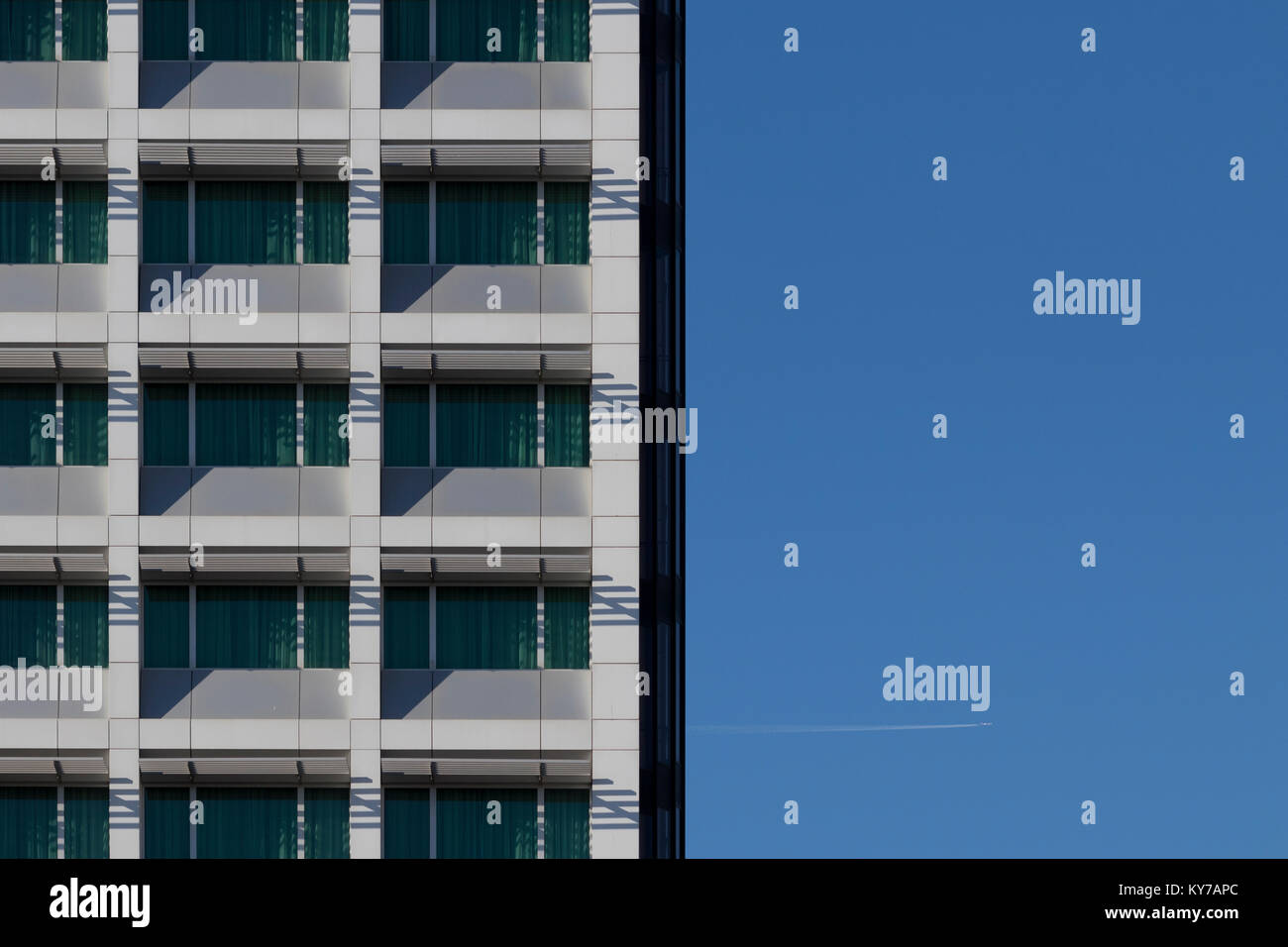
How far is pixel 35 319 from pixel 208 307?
3156 millimetres

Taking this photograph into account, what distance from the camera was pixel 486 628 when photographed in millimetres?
36312

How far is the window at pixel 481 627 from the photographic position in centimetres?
3609

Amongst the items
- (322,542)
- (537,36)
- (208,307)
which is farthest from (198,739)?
(537,36)

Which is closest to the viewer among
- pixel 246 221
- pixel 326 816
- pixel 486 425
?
pixel 326 816

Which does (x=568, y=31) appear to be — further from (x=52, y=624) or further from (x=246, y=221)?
(x=52, y=624)

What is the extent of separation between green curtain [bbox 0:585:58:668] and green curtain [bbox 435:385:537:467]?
7715 mm

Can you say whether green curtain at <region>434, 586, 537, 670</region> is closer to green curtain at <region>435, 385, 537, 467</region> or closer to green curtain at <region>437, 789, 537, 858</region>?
green curtain at <region>437, 789, 537, 858</region>

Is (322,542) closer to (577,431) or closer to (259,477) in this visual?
(259,477)

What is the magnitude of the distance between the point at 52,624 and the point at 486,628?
8.04 metres

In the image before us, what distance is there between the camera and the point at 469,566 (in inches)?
1411

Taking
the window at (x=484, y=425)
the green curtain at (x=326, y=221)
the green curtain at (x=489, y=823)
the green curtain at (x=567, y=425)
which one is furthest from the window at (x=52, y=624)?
the green curtain at (x=567, y=425)

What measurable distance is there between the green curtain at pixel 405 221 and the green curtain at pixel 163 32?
4.73 meters

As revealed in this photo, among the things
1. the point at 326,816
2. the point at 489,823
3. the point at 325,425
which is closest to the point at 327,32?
the point at 325,425

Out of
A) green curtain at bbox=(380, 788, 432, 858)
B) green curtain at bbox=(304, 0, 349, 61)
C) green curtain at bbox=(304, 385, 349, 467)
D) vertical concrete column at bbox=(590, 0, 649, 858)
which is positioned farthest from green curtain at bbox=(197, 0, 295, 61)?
green curtain at bbox=(380, 788, 432, 858)
